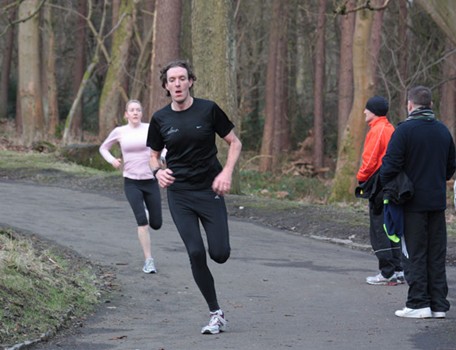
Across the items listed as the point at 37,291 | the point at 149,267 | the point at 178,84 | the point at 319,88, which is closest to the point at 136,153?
the point at 149,267

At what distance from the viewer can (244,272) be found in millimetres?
13312

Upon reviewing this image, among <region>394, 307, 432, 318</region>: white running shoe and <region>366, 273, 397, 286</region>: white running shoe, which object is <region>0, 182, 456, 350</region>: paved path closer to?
<region>394, 307, 432, 318</region>: white running shoe

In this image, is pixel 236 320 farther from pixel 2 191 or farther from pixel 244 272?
pixel 2 191

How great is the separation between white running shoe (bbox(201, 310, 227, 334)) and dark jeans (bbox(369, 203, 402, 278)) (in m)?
3.16

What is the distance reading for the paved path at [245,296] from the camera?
8.95 m

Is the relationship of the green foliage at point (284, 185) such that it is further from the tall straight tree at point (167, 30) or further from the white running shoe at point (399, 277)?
the white running shoe at point (399, 277)

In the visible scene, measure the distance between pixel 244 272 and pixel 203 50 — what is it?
381 inches

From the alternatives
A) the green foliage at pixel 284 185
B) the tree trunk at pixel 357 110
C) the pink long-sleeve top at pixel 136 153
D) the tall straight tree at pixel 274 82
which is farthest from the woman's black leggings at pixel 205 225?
the tall straight tree at pixel 274 82

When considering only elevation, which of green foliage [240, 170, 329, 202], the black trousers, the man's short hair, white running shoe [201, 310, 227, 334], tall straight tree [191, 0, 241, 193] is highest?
tall straight tree [191, 0, 241, 193]

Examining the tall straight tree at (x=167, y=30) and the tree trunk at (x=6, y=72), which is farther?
the tree trunk at (x=6, y=72)

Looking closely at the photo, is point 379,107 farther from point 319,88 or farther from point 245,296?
point 319,88

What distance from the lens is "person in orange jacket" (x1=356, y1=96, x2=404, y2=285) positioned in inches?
465

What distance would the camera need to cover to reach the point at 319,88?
42312 mm

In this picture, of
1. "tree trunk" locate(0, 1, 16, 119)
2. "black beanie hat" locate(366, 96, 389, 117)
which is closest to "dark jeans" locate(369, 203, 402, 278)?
"black beanie hat" locate(366, 96, 389, 117)
